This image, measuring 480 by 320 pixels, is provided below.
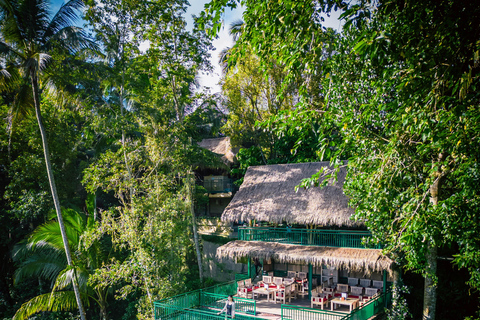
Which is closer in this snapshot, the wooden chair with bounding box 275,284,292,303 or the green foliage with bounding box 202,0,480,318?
the green foliage with bounding box 202,0,480,318

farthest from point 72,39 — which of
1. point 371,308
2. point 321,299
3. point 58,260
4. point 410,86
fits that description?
point 371,308

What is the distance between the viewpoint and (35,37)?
12.2 m

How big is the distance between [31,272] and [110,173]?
5.68m

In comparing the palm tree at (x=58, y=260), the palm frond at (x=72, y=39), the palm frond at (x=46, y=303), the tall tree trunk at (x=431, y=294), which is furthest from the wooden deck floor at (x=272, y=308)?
the palm frond at (x=72, y=39)

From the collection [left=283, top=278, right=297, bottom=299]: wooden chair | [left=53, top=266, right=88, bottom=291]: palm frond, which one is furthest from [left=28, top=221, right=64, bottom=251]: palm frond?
[left=283, top=278, right=297, bottom=299]: wooden chair

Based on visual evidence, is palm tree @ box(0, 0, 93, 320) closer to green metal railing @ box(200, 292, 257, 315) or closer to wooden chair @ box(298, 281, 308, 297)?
green metal railing @ box(200, 292, 257, 315)

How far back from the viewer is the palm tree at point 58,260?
46.2 ft

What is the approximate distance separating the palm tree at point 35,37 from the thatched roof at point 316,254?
653cm

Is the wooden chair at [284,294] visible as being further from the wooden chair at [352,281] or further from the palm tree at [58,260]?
the palm tree at [58,260]

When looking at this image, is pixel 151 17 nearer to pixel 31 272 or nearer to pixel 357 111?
pixel 357 111

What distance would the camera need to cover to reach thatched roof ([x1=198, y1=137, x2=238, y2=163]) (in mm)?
23062

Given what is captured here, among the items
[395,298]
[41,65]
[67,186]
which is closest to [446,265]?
[395,298]

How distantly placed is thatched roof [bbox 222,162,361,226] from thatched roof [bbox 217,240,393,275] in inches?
39.5

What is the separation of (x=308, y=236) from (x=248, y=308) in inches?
144
